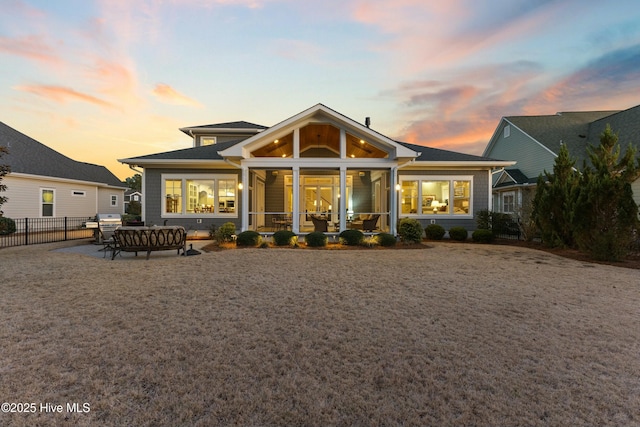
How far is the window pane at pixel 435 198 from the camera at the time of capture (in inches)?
542

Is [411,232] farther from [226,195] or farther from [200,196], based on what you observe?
[200,196]

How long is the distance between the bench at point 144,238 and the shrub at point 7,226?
30.0 feet

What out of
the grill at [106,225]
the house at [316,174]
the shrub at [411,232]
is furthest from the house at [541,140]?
the grill at [106,225]

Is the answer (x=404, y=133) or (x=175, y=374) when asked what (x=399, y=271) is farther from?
(x=404, y=133)

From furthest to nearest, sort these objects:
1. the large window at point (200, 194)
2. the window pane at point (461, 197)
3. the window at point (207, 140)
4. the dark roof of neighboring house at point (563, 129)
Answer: the window at point (207, 140) → the dark roof of neighboring house at point (563, 129) → the window pane at point (461, 197) → the large window at point (200, 194)

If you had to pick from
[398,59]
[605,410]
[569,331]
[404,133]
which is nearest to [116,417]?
[605,410]

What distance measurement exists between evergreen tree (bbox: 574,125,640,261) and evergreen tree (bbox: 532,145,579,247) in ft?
1.89

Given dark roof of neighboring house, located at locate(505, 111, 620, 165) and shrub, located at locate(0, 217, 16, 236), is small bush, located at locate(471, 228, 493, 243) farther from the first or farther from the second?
shrub, located at locate(0, 217, 16, 236)

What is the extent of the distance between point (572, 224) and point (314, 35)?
12.2m

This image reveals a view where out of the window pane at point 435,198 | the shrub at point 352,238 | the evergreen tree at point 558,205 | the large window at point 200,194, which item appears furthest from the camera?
the window pane at point 435,198

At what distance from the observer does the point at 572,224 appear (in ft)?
30.3

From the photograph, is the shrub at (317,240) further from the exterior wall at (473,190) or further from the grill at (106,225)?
the grill at (106,225)

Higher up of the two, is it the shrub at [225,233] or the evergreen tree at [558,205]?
the evergreen tree at [558,205]

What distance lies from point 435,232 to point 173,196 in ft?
38.3
